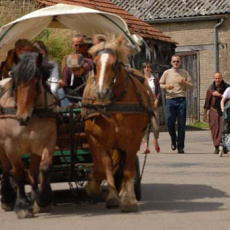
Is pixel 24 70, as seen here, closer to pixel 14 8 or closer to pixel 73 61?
pixel 73 61

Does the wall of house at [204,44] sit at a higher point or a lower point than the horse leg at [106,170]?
lower

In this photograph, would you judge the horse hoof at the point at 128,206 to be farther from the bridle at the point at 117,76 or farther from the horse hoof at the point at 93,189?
the bridle at the point at 117,76

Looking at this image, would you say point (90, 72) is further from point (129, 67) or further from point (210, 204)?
point (210, 204)

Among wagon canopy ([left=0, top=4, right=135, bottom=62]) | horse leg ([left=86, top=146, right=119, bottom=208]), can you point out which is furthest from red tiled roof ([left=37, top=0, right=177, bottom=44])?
horse leg ([left=86, top=146, right=119, bottom=208])

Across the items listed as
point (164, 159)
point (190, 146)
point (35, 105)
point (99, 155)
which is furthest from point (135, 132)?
point (190, 146)

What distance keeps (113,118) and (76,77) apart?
1306 millimetres

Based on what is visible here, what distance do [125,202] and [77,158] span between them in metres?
1.34

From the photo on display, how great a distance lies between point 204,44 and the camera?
141ft

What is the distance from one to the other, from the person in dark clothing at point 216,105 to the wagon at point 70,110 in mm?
8643

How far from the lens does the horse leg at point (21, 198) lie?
11023mm

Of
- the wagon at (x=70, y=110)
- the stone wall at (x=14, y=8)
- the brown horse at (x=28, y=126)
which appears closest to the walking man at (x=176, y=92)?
the stone wall at (x=14, y=8)

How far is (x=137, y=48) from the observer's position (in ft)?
40.9

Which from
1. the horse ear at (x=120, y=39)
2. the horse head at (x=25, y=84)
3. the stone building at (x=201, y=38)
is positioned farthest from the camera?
the stone building at (x=201, y=38)

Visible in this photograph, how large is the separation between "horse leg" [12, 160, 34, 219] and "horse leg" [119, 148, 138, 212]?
41.0 inches
